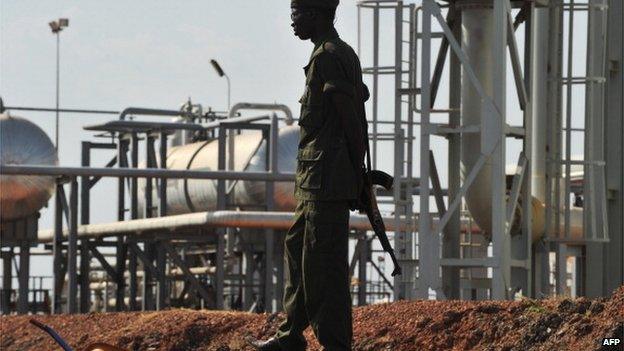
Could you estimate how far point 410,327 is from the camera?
10.4m

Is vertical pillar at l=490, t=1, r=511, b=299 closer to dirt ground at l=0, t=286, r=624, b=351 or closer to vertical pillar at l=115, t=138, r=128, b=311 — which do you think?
dirt ground at l=0, t=286, r=624, b=351

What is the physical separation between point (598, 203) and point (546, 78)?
182cm

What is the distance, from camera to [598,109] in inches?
850

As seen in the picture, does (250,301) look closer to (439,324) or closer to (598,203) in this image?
(598,203)

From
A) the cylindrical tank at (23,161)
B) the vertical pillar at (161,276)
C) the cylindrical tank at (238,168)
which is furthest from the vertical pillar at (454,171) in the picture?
the cylindrical tank at (23,161)

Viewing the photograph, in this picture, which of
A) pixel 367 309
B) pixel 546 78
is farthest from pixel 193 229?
pixel 367 309

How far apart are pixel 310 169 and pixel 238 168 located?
2776 cm

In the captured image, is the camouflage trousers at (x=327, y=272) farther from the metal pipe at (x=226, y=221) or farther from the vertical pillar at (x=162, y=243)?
the vertical pillar at (x=162, y=243)

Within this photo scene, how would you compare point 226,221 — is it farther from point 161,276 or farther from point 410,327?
point 410,327

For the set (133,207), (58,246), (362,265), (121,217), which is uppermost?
(133,207)

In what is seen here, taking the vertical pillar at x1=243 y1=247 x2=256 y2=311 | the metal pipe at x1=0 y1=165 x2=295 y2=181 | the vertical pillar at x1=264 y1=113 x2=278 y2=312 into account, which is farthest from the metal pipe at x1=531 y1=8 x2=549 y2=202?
the vertical pillar at x1=243 y1=247 x2=256 y2=311

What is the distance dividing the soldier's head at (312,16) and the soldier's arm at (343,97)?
0.30 meters

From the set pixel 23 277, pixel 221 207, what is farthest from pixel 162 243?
pixel 23 277

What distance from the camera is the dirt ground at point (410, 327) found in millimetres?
9383
